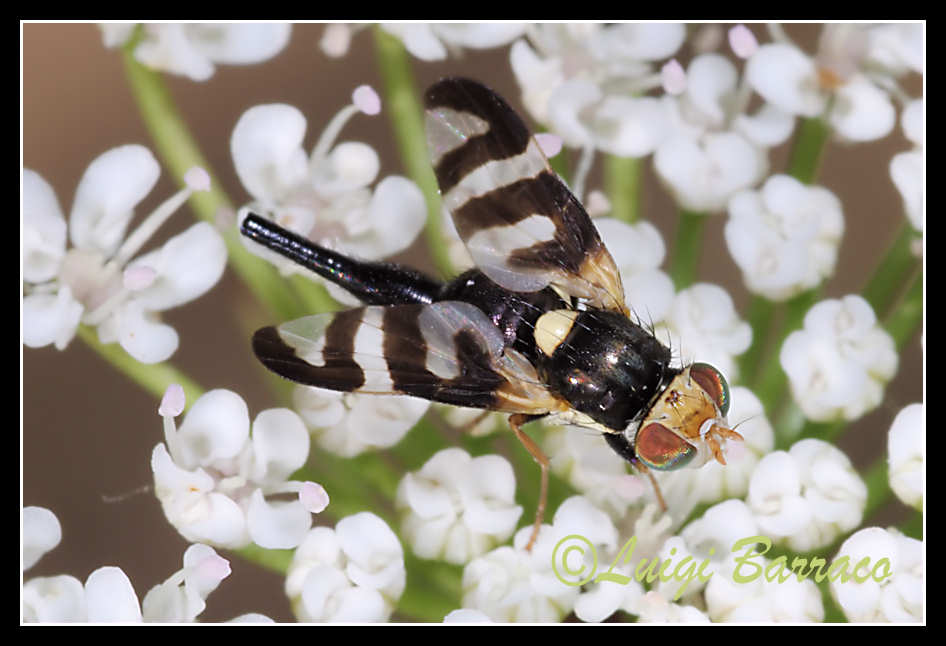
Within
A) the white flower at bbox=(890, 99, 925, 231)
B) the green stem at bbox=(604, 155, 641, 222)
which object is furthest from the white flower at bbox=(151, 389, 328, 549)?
the white flower at bbox=(890, 99, 925, 231)

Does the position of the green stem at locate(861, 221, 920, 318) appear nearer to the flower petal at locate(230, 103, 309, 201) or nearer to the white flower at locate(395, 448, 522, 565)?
the white flower at locate(395, 448, 522, 565)

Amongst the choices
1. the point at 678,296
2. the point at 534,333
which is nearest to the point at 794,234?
the point at 678,296

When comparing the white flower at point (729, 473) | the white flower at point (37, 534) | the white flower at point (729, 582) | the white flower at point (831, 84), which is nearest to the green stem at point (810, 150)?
the white flower at point (831, 84)

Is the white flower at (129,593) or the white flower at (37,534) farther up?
the white flower at (37,534)

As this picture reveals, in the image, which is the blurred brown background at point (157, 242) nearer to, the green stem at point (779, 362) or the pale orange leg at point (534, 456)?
the green stem at point (779, 362)

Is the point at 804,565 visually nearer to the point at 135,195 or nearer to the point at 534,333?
the point at 534,333

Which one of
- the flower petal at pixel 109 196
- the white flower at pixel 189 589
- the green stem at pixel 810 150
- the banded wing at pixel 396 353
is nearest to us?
the banded wing at pixel 396 353

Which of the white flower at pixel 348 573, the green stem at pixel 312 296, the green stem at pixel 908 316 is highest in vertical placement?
the green stem at pixel 312 296
